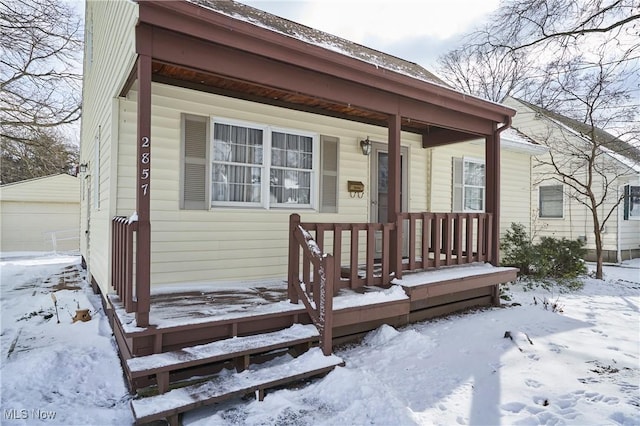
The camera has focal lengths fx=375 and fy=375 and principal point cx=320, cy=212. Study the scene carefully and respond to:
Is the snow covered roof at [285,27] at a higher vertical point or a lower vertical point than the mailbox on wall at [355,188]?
higher

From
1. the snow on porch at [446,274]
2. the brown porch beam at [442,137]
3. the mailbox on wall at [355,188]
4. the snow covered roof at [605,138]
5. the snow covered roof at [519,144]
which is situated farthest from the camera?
the snow covered roof at [605,138]

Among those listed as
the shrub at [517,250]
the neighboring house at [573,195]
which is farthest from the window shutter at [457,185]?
the neighboring house at [573,195]

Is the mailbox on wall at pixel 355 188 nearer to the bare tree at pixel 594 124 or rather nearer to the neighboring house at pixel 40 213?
the bare tree at pixel 594 124

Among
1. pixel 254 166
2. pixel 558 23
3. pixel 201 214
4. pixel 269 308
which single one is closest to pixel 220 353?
pixel 269 308

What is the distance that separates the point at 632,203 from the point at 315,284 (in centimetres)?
1328

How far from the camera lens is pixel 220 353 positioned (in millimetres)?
2988

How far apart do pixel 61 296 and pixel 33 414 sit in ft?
13.8

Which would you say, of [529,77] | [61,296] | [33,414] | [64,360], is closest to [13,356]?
[64,360]

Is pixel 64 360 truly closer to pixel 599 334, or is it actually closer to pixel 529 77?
pixel 599 334

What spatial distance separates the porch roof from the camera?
10.2ft

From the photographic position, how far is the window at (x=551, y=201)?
12.4 meters

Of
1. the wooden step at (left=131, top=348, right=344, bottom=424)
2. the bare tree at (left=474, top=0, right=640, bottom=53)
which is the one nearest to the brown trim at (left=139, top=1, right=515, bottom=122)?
the wooden step at (left=131, top=348, right=344, bottom=424)

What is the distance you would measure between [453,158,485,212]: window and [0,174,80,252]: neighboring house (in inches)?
598

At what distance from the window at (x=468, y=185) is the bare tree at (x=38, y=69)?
1221cm
